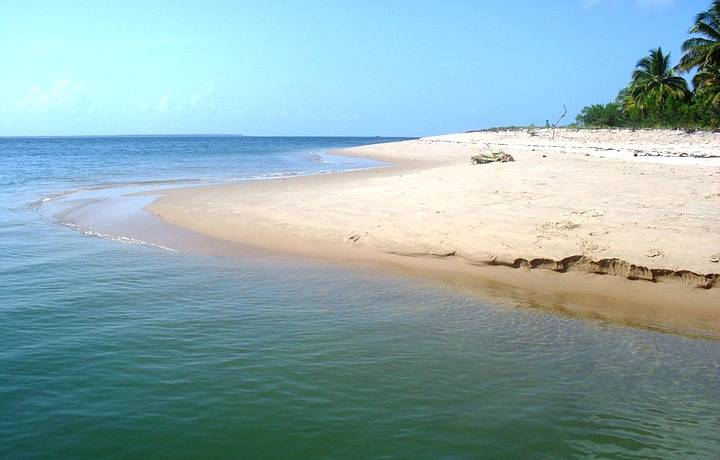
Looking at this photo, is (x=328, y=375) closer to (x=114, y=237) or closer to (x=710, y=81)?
(x=114, y=237)

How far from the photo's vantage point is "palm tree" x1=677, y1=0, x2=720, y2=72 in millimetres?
36312

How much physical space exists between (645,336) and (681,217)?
3.69 metres

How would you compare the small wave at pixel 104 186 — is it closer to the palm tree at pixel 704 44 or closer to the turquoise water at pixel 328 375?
the turquoise water at pixel 328 375

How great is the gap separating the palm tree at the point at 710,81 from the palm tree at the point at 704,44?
356 millimetres

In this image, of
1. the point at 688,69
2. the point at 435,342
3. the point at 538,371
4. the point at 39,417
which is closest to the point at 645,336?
the point at 538,371

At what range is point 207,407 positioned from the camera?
4.64 meters

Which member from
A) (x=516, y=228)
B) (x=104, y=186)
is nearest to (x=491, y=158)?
(x=516, y=228)

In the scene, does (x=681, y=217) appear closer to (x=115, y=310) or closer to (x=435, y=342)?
(x=435, y=342)

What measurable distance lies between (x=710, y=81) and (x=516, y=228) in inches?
1388

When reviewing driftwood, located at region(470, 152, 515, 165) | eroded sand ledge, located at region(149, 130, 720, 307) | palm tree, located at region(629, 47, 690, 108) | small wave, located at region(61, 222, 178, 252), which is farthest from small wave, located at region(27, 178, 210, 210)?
palm tree, located at region(629, 47, 690, 108)

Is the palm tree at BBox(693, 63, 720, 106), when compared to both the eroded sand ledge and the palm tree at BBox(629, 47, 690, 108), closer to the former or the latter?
the palm tree at BBox(629, 47, 690, 108)

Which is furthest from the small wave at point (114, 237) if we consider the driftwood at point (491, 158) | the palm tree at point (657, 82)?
the palm tree at point (657, 82)

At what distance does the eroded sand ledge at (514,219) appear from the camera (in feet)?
26.7

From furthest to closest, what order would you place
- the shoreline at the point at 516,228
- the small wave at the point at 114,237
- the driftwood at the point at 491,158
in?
the driftwood at the point at 491,158 → the small wave at the point at 114,237 → the shoreline at the point at 516,228
